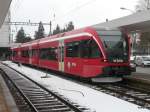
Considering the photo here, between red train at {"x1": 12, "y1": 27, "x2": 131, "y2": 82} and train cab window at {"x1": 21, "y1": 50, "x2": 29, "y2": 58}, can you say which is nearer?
red train at {"x1": 12, "y1": 27, "x2": 131, "y2": 82}

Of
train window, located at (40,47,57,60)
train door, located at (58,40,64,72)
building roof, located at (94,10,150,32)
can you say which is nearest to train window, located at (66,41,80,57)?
train door, located at (58,40,64,72)

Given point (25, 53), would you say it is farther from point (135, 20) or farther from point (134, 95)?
point (134, 95)

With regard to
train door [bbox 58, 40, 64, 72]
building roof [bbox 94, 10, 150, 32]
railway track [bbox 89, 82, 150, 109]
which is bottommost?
railway track [bbox 89, 82, 150, 109]

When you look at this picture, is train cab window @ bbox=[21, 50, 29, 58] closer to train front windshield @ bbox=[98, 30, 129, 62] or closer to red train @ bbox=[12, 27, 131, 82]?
red train @ bbox=[12, 27, 131, 82]

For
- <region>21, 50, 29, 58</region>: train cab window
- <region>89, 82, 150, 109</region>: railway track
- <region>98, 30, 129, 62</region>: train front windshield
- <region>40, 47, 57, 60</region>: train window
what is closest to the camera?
<region>89, 82, 150, 109</region>: railway track

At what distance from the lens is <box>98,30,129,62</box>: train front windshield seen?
70.2ft

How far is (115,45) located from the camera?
71.5 ft

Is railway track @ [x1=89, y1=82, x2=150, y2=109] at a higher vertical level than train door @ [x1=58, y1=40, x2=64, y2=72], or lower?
lower

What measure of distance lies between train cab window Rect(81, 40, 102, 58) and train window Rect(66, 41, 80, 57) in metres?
0.95

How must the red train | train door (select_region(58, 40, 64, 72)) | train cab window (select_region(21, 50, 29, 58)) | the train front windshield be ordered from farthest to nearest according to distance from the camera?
train cab window (select_region(21, 50, 29, 58)) < train door (select_region(58, 40, 64, 72)) < the train front windshield < the red train

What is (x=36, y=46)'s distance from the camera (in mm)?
40156

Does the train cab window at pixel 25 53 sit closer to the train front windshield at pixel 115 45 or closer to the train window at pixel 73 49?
the train window at pixel 73 49

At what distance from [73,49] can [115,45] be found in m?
3.22

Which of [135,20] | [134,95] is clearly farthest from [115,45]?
[135,20]
